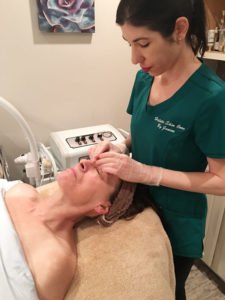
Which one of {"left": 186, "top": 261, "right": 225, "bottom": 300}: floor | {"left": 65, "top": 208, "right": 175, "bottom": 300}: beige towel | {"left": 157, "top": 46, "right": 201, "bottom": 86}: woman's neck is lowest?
{"left": 186, "top": 261, "right": 225, "bottom": 300}: floor

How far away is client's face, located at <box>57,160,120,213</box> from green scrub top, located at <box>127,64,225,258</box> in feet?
0.63

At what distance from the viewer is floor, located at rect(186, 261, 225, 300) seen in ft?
6.10

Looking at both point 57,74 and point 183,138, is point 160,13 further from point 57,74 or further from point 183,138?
point 57,74

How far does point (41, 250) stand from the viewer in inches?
38.8

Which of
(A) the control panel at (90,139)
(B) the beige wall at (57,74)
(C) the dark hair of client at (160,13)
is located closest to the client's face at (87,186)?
(A) the control panel at (90,139)

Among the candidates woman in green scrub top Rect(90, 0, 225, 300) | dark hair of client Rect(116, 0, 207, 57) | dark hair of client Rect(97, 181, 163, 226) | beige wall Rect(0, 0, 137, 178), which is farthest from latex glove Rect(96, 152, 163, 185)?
beige wall Rect(0, 0, 137, 178)

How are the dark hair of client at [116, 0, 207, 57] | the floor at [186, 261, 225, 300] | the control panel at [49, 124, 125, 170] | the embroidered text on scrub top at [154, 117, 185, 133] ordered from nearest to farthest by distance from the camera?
the dark hair of client at [116, 0, 207, 57] < the embroidered text on scrub top at [154, 117, 185, 133] < the control panel at [49, 124, 125, 170] < the floor at [186, 261, 225, 300]

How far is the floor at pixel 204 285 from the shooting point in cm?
186

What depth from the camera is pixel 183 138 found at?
95 centimetres

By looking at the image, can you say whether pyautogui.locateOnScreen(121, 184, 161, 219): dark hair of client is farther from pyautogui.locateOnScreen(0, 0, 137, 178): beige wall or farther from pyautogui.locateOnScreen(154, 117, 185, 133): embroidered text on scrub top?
pyautogui.locateOnScreen(0, 0, 137, 178): beige wall

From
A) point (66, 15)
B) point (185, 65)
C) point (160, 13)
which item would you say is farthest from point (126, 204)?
point (66, 15)

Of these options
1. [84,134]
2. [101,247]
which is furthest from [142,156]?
[84,134]

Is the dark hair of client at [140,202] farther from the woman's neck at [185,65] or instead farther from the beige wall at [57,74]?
the beige wall at [57,74]

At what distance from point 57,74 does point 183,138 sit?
1.12 meters
